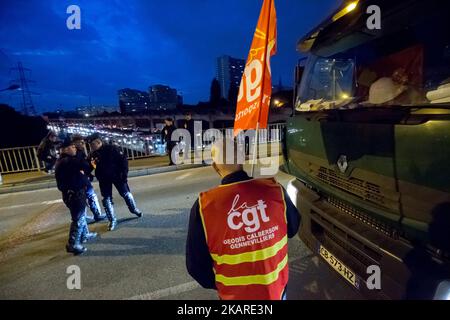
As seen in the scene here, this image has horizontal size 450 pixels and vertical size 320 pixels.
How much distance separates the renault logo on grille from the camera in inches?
84.7

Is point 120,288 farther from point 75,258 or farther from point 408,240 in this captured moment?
point 408,240

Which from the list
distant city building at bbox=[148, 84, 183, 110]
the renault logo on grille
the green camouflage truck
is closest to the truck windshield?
the green camouflage truck

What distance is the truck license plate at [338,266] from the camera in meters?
2.12

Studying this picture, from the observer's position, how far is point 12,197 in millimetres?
7586

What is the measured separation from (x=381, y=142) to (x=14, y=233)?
231 inches

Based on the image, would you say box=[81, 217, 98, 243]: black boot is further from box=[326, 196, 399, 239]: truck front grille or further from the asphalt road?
box=[326, 196, 399, 239]: truck front grille

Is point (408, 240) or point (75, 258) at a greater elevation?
point (408, 240)

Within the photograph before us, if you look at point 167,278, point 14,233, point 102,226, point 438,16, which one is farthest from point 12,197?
point 438,16

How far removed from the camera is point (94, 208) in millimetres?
5035

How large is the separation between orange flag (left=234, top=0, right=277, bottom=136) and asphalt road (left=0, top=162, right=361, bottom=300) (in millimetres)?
1529

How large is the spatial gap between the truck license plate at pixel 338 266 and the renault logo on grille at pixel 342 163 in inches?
30.3

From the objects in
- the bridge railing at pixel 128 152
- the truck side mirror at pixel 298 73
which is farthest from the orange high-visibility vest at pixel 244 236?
the bridge railing at pixel 128 152

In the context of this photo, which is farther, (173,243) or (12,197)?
(12,197)
